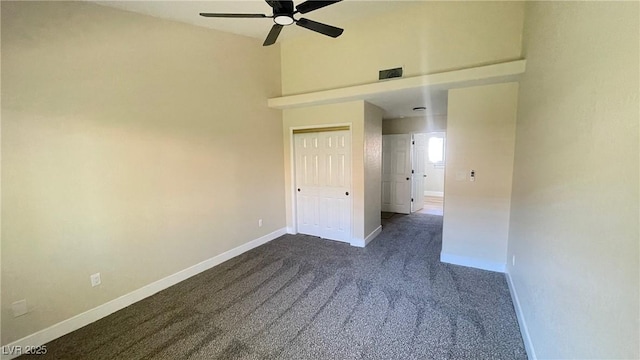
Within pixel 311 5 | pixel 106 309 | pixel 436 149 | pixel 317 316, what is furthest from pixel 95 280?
pixel 436 149

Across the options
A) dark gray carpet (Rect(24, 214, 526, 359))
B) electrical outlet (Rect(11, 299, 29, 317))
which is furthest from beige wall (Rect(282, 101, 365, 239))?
electrical outlet (Rect(11, 299, 29, 317))

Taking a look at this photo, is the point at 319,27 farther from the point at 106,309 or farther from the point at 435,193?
the point at 435,193

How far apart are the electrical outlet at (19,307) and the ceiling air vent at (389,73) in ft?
14.5

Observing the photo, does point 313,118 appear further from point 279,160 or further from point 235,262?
point 235,262

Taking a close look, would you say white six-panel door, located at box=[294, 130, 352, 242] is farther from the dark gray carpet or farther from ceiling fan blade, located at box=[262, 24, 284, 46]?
ceiling fan blade, located at box=[262, 24, 284, 46]

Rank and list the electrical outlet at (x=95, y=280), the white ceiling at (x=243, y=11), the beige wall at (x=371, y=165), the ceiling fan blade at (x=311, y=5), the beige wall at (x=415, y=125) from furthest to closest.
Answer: the beige wall at (x=415, y=125) → the beige wall at (x=371, y=165) → the white ceiling at (x=243, y=11) → the electrical outlet at (x=95, y=280) → the ceiling fan blade at (x=311, y=5)

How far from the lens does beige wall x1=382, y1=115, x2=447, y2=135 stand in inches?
230

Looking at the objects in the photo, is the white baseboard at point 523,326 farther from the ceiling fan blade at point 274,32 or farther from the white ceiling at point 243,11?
the white ceiling at point 243,11

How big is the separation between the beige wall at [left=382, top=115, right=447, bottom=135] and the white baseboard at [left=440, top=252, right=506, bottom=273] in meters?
3.34

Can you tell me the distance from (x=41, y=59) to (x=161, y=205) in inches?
64.1

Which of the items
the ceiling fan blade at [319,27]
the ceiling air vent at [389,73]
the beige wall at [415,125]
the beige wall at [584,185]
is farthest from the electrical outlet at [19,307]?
the beige wall at [415,125]

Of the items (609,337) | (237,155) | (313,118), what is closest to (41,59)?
(237,155)

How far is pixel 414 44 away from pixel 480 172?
191 cm

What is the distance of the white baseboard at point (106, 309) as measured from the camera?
2.11 meters
